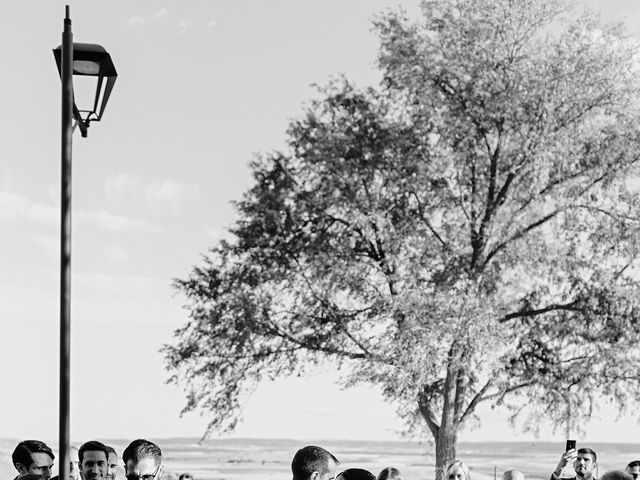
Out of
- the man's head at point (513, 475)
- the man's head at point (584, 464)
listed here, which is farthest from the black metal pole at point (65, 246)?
the man's head at point (584, 464)

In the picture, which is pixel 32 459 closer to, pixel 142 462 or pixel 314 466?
pixel 142 462

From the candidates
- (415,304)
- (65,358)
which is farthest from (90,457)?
(415,304)

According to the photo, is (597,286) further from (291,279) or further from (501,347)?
(291,279)

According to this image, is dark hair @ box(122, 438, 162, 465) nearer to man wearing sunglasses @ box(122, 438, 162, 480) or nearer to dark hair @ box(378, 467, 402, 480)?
man wearing sunglasses @ box(122, 438, 162, 480)

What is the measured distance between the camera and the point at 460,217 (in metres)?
24.1

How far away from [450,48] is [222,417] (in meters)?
9.69

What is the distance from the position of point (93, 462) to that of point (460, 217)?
16.5 m

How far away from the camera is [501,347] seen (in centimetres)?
2198

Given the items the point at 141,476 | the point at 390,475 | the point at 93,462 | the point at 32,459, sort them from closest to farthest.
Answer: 1. the point at 141,476
2. the point at 93,462
3. the point at 32,459
4. the point at 390,475

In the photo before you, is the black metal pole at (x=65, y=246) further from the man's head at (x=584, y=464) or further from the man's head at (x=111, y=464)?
the man's head at (x=584, y=464)

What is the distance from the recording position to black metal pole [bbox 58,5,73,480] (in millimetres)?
7215

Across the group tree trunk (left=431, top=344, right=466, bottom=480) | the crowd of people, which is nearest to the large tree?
tree trunk (left=431, top=344, right=466, bottom=480)

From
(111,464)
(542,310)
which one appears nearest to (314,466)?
(111,464)

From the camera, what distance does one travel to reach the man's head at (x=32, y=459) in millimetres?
8656
